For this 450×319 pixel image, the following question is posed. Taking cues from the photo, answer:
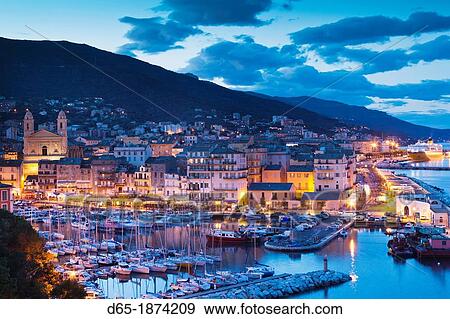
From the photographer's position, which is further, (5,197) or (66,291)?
(5,197)

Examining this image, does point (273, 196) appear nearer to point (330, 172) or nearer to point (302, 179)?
point (302, 179)

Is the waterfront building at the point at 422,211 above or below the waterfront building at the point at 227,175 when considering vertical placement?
below

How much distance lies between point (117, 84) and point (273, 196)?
114 ft

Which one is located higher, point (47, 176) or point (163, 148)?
point (163, 148)

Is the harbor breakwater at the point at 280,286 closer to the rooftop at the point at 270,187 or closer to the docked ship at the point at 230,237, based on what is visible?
the docked ship at the point at 230,237

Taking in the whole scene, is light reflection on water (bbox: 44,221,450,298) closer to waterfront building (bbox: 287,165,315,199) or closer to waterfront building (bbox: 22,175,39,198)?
waterfront building (bbox: 287,165,315,199)

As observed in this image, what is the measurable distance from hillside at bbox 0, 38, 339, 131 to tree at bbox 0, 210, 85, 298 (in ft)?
118

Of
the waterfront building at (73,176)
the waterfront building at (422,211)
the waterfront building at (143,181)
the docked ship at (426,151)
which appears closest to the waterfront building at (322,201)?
the waterfront building at (422,211)

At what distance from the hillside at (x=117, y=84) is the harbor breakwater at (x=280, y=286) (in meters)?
33.8

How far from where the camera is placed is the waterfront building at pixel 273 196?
16.5 metres

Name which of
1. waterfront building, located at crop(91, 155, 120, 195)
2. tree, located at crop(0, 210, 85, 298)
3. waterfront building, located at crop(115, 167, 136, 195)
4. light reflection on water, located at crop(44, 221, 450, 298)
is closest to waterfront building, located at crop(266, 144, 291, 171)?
waterfront building, located at crop(115, 167, 136, 195)

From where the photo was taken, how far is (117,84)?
49.6 meters

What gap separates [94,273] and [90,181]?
410 inches

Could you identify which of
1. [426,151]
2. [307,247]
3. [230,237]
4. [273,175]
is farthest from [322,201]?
[426,151]
